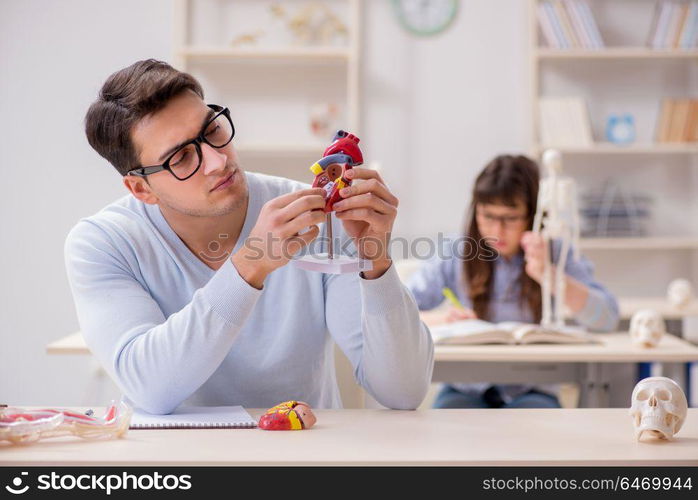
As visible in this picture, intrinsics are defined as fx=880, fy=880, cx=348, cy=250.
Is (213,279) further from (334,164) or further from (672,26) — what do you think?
(672,26)

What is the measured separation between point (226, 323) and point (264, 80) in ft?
11.1

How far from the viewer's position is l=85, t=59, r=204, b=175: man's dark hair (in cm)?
157

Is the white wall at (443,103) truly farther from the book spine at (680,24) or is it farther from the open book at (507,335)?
the open book at (507,335)

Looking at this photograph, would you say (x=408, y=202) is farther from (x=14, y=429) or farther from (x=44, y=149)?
(x=14, y=429)

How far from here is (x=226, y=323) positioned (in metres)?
1.40

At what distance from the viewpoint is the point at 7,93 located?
183 inches

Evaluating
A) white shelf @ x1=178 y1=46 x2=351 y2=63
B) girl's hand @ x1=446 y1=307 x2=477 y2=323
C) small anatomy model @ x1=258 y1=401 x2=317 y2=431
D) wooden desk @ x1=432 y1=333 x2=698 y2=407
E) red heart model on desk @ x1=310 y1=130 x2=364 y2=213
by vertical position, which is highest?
white shelf @ x1=178 y1=46 x2=351 y2=63

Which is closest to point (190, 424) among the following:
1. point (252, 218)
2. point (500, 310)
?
point (252, 218)

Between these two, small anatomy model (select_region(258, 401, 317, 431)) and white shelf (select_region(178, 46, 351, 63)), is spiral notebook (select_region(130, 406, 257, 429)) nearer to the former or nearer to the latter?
small anatomy model (select_region(258, 401, 317, 431))

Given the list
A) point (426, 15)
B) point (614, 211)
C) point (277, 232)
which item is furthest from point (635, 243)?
point (277, 232)

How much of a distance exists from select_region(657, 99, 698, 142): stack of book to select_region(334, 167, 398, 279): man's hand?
11.5 ft

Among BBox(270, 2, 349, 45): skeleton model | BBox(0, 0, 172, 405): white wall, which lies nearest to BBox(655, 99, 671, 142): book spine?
BBox(270, 2, 349, 45): skeleton model

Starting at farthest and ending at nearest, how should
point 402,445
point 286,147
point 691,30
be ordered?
point 691,30 → point 286,147 → point 402,445

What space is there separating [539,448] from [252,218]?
0.72 m
